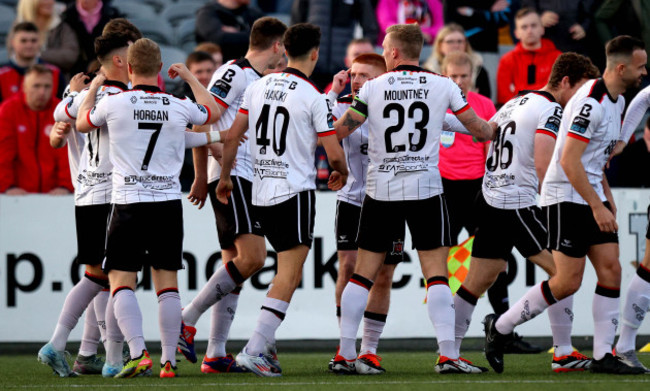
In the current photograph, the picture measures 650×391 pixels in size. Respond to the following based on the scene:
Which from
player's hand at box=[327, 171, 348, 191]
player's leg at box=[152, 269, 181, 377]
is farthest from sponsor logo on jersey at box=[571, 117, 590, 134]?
player's leg at box=[152, 269, 181, 377]

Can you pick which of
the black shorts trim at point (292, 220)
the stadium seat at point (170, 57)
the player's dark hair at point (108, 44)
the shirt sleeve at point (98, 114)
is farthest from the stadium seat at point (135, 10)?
the black shorts trim at point (292, 220)

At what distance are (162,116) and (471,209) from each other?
4058 mm

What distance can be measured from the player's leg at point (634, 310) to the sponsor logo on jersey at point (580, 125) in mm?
982

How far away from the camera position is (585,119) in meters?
7.60

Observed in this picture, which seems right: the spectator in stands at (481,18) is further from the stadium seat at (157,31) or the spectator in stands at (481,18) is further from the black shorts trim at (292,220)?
the black shorts trim at (292,220)

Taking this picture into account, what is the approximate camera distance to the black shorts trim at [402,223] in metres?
7.88

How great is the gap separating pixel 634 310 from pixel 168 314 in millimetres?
3265

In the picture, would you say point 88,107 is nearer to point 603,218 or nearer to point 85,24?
point 603,218

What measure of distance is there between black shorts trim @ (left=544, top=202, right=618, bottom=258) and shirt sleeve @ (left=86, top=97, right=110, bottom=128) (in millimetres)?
3203

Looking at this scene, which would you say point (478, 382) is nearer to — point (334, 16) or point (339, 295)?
point (339, 295)

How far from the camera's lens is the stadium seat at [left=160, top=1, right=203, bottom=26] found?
1595cm

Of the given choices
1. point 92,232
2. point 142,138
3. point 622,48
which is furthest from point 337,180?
point 622,48

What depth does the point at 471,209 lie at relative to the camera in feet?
36.0

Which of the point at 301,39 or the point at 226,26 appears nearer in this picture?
the point at 301,39
